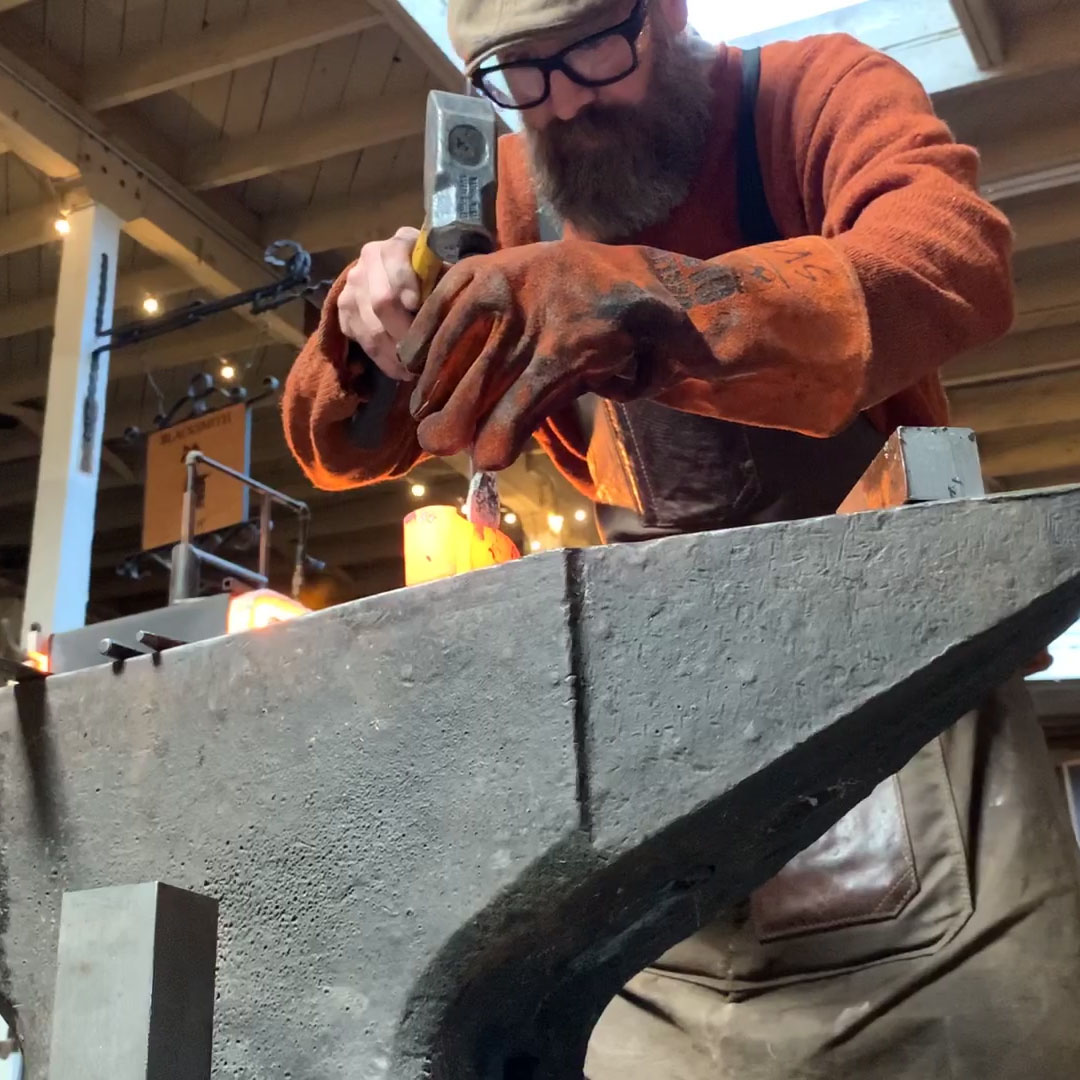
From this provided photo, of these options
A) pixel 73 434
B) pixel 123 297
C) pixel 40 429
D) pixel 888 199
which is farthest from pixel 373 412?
pixel 40 429

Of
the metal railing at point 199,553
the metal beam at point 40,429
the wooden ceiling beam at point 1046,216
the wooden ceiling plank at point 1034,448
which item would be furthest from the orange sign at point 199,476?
the wooden ceiling plank at point 1034,448

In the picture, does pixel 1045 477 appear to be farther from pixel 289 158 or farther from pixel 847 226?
pixel 847 226

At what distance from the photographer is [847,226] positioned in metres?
1.06

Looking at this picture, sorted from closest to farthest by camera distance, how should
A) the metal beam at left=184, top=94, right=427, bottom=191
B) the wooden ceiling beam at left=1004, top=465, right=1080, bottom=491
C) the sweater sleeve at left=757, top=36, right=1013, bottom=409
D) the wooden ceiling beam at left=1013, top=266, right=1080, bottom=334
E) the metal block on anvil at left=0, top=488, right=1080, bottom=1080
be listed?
the metal block on anvil at left=0, top=488, right=1080, bottom=1080 → the sweater sleeve at left=757, top=36, right=1013, bottom=409 → the metal beam at left=184, top=94, right=427, bottom=191 → the wooden ceiling beam at left=1013, top=266, right=1080, bottom=334 → the wooden ceiling beam at left=1004, top=465, right=1080, bottom=491

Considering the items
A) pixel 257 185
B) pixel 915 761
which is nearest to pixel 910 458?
pixel 915 761

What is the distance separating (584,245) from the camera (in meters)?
0.87

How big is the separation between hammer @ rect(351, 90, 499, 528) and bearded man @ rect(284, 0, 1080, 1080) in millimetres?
34

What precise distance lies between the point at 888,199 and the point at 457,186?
0.34 metres

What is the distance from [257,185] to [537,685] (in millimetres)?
3608

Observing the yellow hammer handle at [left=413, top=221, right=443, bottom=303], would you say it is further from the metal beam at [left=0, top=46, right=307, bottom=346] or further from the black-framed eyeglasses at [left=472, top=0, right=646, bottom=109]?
the metal beam at [left=0, top=46, right=307, bottom=346]

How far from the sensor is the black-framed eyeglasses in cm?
113

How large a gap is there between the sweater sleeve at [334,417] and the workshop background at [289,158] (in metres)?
2.21

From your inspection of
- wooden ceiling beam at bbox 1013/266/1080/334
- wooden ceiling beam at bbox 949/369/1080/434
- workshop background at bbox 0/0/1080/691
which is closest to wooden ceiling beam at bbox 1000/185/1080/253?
workshop background at bbox 0/0/1080/691

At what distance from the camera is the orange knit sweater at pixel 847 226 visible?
0.94m
